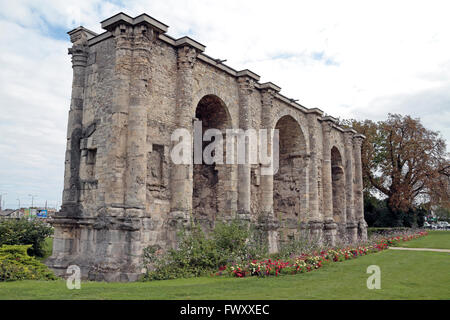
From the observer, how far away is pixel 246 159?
1448 cm

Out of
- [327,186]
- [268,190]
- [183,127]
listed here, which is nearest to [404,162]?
[327,186]

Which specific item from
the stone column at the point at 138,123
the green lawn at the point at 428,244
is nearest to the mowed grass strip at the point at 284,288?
the stone column at the point at 138,123

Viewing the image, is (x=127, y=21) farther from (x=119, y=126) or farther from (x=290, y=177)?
(x=290, y=177)

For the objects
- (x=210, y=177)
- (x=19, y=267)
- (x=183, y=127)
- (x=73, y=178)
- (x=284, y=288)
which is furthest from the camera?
(x=210, y=177)

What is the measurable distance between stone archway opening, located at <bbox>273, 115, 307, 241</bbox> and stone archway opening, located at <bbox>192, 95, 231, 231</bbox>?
562 cm

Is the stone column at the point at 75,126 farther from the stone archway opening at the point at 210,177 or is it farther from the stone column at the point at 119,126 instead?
the stone archway opening at the point at 210,177

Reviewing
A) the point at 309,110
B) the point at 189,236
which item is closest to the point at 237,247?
the point at 189,236

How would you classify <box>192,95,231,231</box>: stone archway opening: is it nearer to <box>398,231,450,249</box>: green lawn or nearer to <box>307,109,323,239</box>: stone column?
<box>307,109,323,239</box>: stone column

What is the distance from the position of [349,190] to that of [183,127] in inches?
641

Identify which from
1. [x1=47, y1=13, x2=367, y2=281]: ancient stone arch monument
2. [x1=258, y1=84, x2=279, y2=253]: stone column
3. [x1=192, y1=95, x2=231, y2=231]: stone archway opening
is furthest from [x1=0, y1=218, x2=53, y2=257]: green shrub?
[x1=258, y1=84, x2=279, y2=253]: stone column

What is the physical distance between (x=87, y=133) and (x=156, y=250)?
13.9ft

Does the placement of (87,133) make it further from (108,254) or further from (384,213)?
(384,213)

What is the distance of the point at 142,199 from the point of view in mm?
10336

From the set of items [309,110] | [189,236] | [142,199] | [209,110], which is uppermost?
[309,110]
